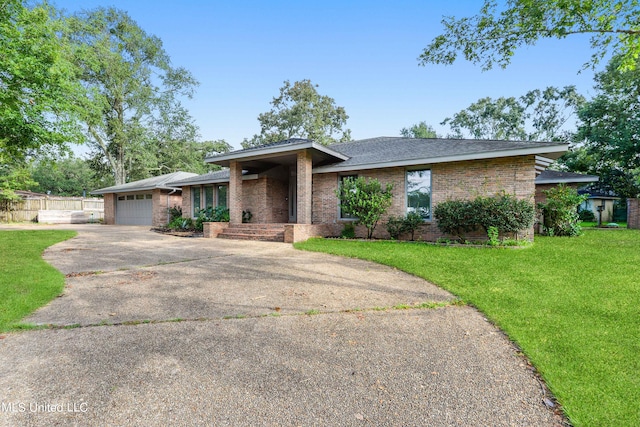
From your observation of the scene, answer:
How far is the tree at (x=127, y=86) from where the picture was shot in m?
25.0

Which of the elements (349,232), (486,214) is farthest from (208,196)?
(486,214)

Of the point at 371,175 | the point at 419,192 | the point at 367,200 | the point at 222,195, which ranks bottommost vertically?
the point at 367,200

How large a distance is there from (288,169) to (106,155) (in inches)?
859

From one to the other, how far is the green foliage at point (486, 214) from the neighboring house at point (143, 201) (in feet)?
53.2

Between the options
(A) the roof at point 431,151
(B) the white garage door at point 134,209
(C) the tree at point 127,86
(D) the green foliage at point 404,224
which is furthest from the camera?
(C) the tree at point 127,86

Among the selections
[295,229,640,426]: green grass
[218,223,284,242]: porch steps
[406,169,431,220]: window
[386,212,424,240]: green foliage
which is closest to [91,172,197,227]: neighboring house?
[218,223,284,242]: porch steps

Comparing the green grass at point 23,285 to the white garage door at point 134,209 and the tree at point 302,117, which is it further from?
the tree at point 302,117

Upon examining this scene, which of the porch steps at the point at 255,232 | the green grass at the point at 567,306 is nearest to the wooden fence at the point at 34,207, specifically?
the porch steps at the point at 255,232

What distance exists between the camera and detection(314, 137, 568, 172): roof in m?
8.41

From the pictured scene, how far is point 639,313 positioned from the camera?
339 cm

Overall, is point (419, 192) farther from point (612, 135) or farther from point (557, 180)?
point (612, 135)

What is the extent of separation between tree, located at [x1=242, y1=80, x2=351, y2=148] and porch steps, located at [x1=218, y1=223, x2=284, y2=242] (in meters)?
21.5

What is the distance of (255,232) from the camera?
11664 mm

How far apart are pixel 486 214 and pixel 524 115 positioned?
34.8 meters
